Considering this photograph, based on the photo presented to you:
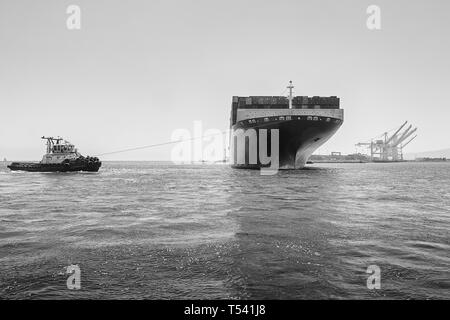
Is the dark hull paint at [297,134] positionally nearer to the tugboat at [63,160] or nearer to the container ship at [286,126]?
the container ship at [286,126]

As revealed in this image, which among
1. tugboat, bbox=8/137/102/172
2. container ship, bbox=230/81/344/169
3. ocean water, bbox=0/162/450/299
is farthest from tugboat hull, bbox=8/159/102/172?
ocean water, bbox=0/162/450/299

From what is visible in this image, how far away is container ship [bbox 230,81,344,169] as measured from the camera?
5156cm

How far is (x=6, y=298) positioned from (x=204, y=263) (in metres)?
4.30

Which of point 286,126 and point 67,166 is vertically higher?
point 286,126

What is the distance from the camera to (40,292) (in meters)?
6.44

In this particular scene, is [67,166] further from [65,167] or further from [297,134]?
[297,134]

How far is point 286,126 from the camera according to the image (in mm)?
51281

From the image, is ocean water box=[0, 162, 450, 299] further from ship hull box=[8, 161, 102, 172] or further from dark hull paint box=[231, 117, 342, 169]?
ship hull box=[8, 161, 102, 172]

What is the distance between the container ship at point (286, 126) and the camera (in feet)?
169

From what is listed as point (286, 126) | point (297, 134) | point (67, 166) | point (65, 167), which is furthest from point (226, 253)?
point (65, 167)

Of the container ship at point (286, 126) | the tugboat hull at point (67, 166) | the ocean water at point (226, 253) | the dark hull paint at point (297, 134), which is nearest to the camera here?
the ocean water at point (226, 253)

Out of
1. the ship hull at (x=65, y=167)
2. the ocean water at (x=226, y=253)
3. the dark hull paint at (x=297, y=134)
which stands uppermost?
the dark hull paint at (x=297, y=134)

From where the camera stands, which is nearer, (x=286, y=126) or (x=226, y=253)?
(x=226, y=253)

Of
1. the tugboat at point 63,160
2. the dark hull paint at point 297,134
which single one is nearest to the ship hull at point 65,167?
the tugboat at point 63,160
